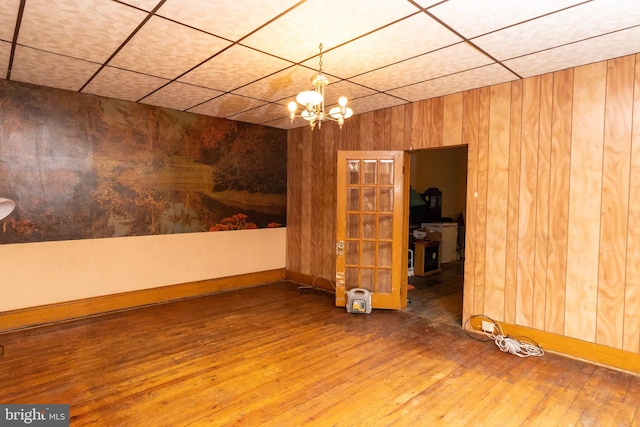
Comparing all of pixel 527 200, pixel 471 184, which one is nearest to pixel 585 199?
pixel 527 200

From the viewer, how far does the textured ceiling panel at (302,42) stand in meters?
2.28

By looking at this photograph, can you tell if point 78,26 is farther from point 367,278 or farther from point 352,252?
point 367,278

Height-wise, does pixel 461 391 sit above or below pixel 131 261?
below

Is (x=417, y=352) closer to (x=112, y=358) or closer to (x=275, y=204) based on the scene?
(x=112, y=358)

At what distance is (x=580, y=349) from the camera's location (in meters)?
3.23

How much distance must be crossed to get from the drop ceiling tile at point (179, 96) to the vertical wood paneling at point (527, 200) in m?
3.35

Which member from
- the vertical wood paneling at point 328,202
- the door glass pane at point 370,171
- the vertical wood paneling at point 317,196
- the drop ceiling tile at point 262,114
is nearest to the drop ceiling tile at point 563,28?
the door glass pane at point 370,171

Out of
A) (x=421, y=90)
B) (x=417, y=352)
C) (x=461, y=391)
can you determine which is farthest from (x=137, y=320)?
(x=421, y=90)

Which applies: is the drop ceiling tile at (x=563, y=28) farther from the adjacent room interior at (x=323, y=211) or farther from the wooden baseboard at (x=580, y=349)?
the wooden baseboard at (x=580, y=349)

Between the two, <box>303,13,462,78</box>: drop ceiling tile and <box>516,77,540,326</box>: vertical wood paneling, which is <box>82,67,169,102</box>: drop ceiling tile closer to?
<box>303,13,462,78</box>: drop ceiling tile

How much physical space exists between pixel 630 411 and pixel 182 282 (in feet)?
16.5

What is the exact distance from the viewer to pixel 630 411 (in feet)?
8.07

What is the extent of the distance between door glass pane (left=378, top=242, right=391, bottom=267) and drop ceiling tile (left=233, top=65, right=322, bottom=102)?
7.30 ft

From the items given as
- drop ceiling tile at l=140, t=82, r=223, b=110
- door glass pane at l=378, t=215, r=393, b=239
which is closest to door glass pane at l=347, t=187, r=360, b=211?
door glass pane at l=378, t=215, r=393, b=239
